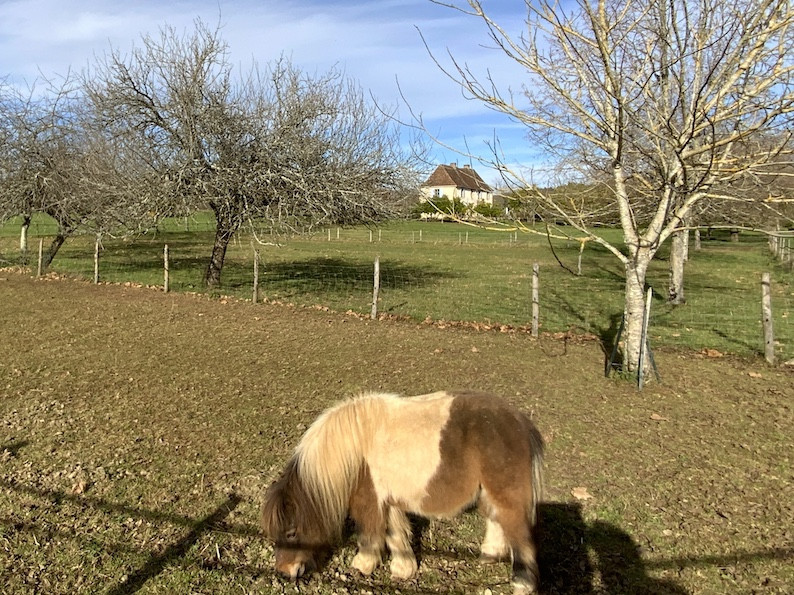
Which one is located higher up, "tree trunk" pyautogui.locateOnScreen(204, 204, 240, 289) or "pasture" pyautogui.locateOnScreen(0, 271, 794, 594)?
"tree trunk" pyautogui.locateOnScreen(204, 204, 240, 289)

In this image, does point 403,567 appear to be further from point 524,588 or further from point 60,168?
point 60,168

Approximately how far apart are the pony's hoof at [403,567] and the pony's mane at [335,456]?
1.57 feet

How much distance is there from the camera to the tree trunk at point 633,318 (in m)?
6.99

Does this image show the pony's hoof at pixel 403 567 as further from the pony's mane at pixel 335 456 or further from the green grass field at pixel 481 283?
the green grass field at pixel 481 283

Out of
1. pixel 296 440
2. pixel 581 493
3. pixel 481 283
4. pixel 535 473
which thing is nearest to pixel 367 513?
pixel 535 473

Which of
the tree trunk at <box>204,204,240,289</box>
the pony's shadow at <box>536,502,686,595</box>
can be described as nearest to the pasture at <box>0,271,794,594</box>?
the pony's shadow at <box>536,502,686,595</box>

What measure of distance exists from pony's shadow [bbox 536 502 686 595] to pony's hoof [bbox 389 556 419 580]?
2.60ft

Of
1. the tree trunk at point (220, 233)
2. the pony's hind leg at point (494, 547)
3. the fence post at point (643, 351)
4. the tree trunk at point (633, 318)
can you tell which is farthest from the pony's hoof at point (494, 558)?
the tree trunk at point (220, 233)

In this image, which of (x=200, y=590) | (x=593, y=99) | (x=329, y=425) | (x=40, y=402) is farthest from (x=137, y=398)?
(x=593, y=99)

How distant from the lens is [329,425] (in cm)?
328

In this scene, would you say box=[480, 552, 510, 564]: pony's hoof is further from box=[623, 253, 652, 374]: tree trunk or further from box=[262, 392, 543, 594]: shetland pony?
box=[623, 253, 652, 374]: tree trunk

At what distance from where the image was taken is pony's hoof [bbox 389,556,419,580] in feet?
11.1

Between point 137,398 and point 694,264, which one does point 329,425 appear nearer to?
point 137,398

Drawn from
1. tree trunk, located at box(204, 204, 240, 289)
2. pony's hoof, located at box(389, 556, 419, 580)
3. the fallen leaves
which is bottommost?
pony's hoof, located at box(389, 556, 419, 580)
